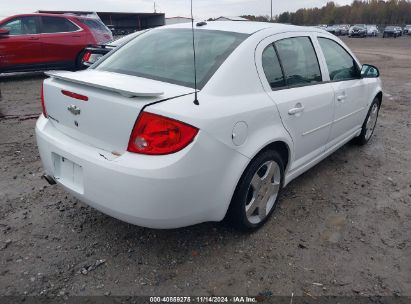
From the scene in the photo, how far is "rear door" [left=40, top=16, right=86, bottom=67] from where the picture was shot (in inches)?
375

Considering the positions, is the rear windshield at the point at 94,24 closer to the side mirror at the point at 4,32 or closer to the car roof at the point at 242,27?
the side mirror at the point at 4,32

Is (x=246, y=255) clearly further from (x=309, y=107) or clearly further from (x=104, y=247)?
(x=309, y=107)

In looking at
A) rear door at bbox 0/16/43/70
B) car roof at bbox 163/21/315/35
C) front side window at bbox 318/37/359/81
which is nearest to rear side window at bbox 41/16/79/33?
rear door at bbox 0/16/43/70

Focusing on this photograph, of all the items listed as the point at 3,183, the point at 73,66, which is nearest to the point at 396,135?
the point at 3,183

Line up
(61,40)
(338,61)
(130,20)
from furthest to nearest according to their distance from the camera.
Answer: (130,20)
(61,40)
(338,61)

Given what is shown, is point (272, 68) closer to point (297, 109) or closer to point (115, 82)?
point (297, 109)

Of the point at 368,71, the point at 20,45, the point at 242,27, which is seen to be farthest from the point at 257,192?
the point at 20,45

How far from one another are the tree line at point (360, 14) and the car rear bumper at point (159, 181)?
3215 inches

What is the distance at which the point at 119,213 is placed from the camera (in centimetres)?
220

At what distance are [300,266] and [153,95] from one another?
4.99 feet

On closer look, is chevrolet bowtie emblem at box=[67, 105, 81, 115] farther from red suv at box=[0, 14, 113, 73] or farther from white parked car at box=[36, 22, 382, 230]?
red suv at box=[0, 14, 113, 73]

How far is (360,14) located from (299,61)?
10429 cm

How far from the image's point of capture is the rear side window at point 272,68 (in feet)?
8.83

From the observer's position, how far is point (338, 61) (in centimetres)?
372
